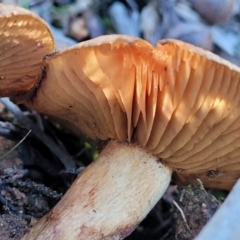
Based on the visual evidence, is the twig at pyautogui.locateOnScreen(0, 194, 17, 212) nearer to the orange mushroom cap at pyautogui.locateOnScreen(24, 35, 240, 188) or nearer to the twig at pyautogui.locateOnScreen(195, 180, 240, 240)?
the orange mushroom cap at pyautogui.locateOnScreen(24, 35, 240, 188)

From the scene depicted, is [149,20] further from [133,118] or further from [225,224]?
[225,224]

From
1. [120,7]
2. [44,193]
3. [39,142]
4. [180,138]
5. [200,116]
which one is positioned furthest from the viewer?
[120,7]

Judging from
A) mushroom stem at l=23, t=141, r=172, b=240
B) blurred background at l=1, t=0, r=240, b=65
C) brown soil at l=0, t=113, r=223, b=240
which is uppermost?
blurred background at l=1, t=0, r=240, b=65

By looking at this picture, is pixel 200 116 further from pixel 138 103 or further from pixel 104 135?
pixel 104 135

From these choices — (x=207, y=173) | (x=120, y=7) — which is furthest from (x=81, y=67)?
(x=120, y=7)

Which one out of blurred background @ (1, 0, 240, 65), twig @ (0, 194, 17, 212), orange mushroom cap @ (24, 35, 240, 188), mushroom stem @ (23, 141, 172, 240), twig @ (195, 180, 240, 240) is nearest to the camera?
twig @ (195, 180, 240, 240)

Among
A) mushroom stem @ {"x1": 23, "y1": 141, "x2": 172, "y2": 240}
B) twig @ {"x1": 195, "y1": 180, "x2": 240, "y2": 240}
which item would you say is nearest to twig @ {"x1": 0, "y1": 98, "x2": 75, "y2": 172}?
mushroom stem @ {"x1": 23, "y1": 141, "x2": 172, "y2": 240}
